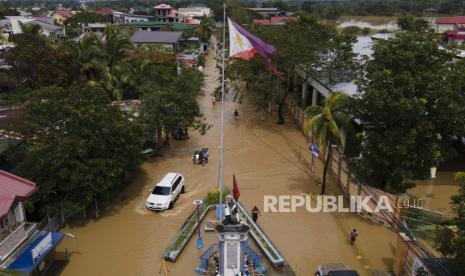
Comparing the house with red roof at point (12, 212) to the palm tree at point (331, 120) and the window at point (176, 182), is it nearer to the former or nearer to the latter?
the window at point (176, 182)

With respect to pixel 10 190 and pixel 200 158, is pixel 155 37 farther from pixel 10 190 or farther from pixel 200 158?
pixel 10 190

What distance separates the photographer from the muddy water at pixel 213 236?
55.5 ft

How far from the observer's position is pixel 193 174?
25.4 m

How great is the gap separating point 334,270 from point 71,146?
12155mm

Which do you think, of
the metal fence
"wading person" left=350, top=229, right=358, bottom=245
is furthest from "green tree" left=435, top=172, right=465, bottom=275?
"wading person" left=350, top=229, right=358, bottom=245

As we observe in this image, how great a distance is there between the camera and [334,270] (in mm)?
15000

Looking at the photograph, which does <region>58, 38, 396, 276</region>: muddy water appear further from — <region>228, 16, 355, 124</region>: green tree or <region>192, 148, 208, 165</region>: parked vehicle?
<region>228, 16, 355, 124</region>: green tree

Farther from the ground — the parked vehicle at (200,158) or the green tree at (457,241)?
the green tree at (457,241)

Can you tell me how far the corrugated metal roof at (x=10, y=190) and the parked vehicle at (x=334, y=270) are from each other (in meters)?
11.0

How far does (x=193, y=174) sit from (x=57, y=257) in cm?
991

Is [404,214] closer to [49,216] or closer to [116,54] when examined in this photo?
[49,216]

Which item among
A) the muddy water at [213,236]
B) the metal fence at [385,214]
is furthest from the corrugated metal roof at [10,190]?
the metal fence at [385,214]

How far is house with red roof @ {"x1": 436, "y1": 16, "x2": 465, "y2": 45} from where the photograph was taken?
7644 cm

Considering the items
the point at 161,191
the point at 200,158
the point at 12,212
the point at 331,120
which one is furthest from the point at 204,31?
the point at 12,212
